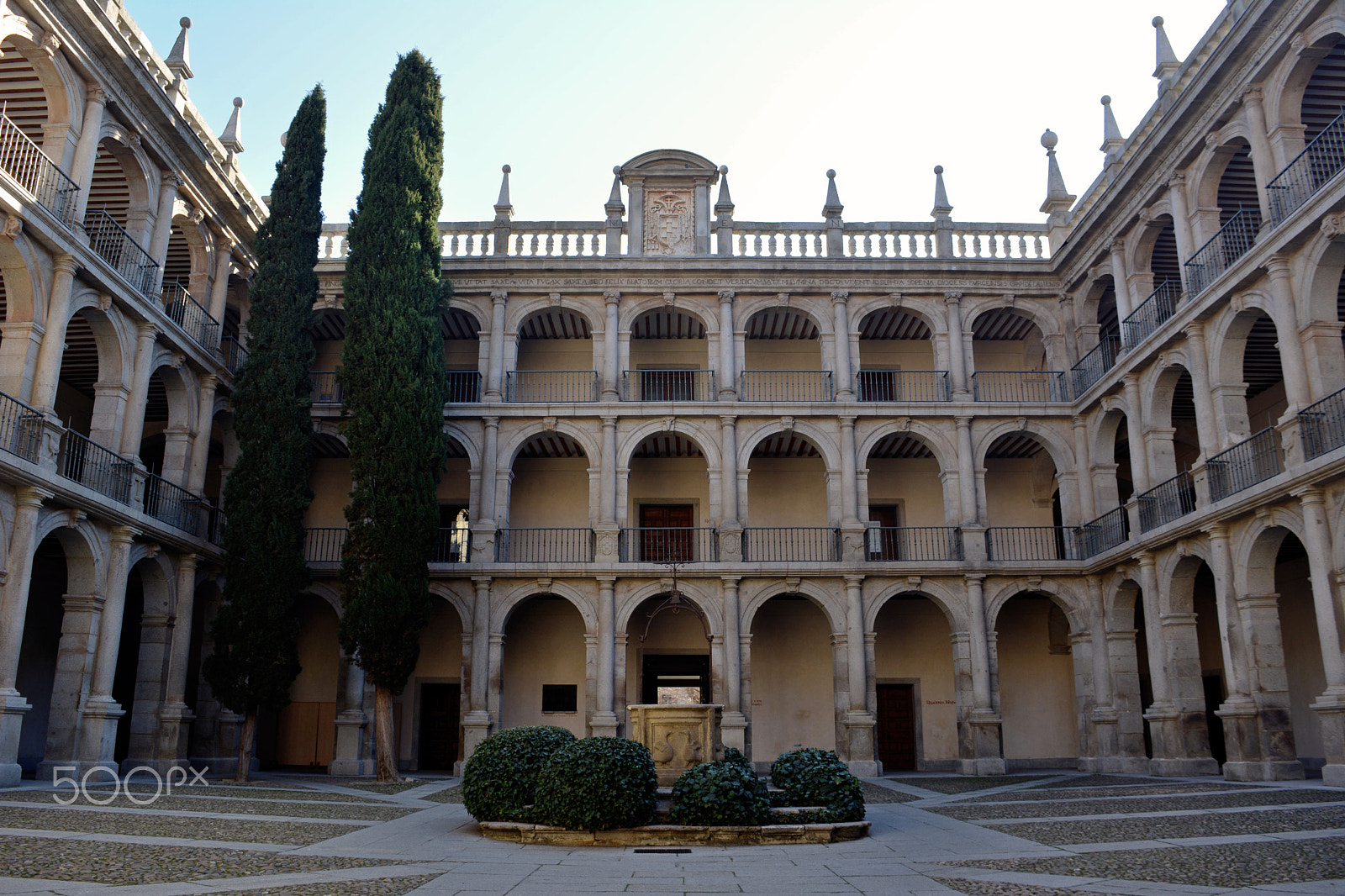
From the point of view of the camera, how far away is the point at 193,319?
19016 mm

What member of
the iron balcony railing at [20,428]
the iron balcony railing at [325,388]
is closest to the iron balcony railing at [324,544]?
the iron balcony railing at [325,388]

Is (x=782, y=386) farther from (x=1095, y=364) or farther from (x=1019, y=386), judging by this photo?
(x=1095, y=364)

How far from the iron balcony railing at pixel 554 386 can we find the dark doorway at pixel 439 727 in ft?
22.3

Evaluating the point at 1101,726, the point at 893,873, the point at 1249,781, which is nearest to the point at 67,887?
the point at 893,873

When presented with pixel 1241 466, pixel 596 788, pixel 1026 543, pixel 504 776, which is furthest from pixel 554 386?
pixel 596 788

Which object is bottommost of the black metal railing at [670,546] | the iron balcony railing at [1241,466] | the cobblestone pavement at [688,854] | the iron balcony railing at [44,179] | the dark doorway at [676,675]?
the cobblestone pavement at [688,854]

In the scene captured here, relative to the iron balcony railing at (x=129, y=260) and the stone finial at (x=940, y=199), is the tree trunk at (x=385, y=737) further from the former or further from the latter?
the stone finial at (x=940, y=199)

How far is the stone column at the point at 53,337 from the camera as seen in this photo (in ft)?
46.3

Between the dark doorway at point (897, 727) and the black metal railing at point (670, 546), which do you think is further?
the dark doorway at point (897, 727)

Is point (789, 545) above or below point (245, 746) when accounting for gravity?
above

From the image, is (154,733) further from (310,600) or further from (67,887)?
(67,887)

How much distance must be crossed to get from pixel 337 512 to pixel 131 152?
9076 millimetres

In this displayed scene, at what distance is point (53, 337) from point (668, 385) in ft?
41.3

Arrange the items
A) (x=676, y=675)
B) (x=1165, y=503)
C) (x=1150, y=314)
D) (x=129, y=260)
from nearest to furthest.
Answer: (x=129, y=260) < (x=1165, y=503) < (x=1150, y=314) < (x=676, y=675)
